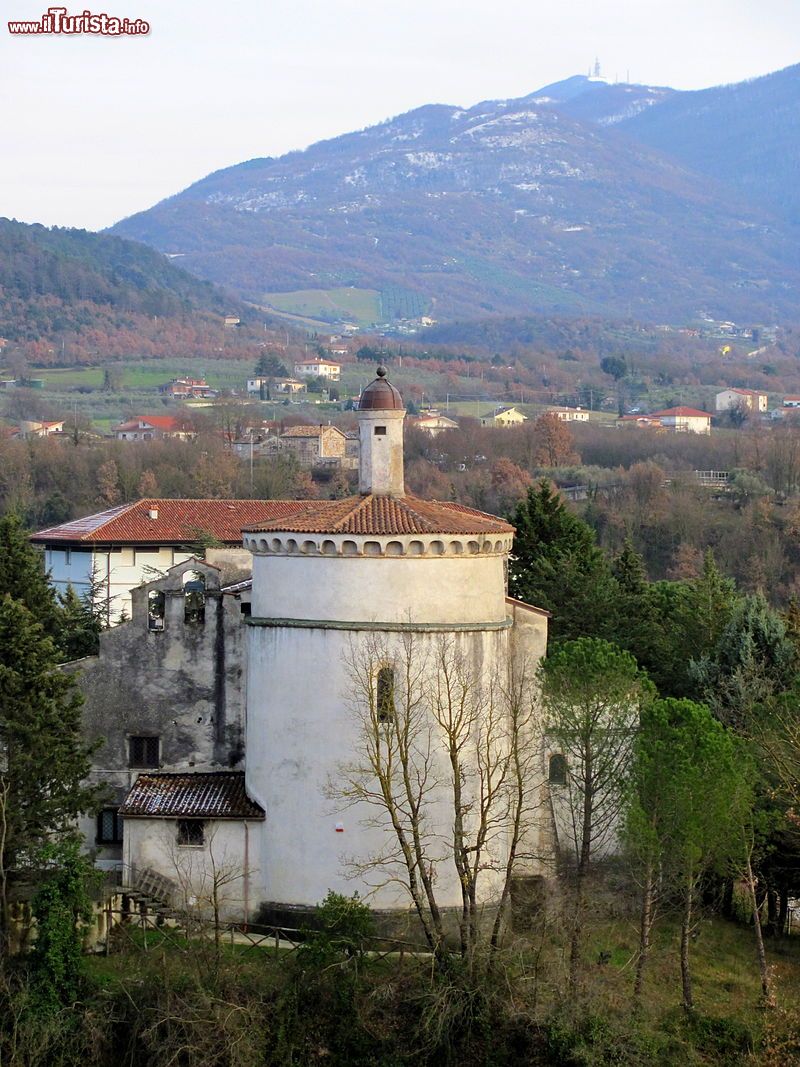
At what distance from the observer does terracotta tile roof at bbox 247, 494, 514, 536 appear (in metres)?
32.6

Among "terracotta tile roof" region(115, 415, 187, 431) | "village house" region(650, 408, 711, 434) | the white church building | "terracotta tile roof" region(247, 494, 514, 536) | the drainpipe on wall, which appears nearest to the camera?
the white church building

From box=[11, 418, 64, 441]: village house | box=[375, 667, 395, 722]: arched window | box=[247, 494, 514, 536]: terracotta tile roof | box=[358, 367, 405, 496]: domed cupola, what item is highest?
box=[358, 367, 405, 496]: domed cupola

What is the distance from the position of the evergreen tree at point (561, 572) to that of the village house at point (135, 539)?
14.3 metres

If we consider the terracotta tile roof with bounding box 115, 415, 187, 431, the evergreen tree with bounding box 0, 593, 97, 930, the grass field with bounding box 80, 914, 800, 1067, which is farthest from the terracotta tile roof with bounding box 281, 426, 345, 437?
the grass field with bounding box 80, 914, 800, 1067

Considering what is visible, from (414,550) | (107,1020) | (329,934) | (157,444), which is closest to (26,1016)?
(107,1020)

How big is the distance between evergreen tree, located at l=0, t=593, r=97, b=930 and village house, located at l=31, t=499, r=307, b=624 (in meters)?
29.4

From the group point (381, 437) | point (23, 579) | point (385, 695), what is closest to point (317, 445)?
point (23, 579)

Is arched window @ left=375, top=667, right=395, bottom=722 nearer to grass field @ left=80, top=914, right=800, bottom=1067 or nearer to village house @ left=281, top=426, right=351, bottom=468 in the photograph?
grass field @ left=80, top=914, right=800, bottom=1067

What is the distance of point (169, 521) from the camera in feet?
216

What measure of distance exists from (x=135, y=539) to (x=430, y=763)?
3397cm

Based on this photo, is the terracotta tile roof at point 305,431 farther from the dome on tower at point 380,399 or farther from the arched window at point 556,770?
the dome on tower at point 380,399

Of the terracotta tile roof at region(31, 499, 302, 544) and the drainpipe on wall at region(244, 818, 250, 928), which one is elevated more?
the terracotta tile roof at region(31, 499, 302, 544)

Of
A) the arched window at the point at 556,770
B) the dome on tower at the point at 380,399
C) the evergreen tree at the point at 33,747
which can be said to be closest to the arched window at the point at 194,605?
the evergreen tree at the point at 33,747

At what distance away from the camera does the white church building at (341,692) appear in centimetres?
3247
